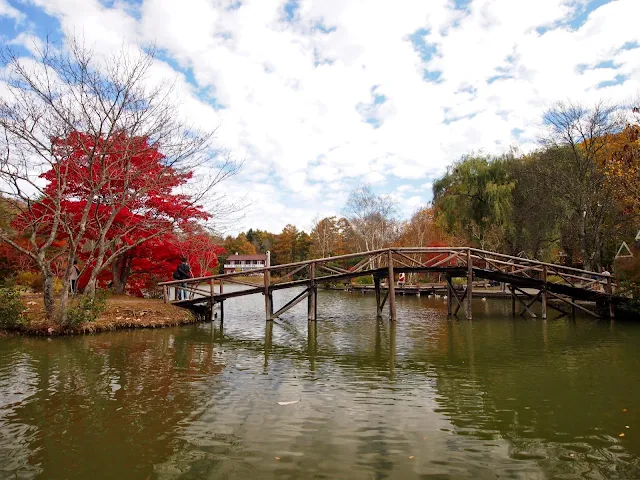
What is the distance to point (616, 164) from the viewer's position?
1697 cm

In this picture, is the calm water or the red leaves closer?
the calm water

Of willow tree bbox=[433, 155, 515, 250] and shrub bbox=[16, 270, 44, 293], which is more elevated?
willow tree bbox=[433, 155, 515, 250]

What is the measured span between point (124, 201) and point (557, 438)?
13.5m

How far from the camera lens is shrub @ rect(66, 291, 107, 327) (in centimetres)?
1385

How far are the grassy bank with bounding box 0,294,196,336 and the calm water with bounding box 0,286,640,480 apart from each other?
82 cm

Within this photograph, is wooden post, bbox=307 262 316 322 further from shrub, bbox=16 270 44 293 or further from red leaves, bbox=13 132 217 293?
shrub, bbox=16 270 44 293

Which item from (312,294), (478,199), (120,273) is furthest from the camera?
(478,199)

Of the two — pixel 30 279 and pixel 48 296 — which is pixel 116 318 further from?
pixel 30 279

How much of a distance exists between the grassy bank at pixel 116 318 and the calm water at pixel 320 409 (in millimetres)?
820

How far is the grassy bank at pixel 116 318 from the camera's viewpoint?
542 inches

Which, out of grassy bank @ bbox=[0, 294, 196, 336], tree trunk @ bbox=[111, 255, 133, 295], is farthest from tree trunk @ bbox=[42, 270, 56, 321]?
tree trunk @ bbox=[111, 255, 133, 295]

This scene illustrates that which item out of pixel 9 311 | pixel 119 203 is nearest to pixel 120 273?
pixel 119 203

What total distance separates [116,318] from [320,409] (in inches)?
432

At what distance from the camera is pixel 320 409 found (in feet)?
22.7
